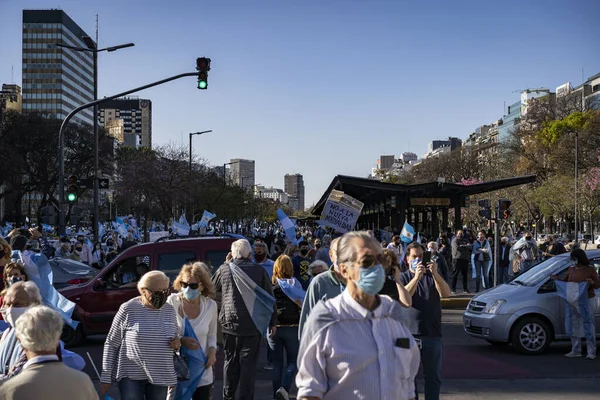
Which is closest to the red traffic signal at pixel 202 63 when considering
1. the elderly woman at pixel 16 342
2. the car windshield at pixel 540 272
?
the car windshield at pixel 540 272

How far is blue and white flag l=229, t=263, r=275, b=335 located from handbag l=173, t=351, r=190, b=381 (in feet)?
4.95

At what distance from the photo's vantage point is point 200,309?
634 centimetres

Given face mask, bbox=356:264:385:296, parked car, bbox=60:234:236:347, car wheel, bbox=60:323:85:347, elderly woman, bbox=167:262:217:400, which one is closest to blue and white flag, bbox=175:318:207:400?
elderly woman, bbox=167:262:217:400

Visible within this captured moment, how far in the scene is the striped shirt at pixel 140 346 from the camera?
5559mm

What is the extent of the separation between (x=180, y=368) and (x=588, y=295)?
7.30 metres

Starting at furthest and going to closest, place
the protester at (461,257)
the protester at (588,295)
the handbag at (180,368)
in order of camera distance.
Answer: the protester at (461,257)
the protester at (588,295)
the handbag at (180,368)

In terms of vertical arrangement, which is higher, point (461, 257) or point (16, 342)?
point (16, 342)

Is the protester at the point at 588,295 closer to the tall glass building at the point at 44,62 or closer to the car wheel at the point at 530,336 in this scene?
the car wheel at the point at 530,336

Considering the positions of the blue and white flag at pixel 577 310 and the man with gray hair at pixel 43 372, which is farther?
the blue and white flag at pixel 577 310

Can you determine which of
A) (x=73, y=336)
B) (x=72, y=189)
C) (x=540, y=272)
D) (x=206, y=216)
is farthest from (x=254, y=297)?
(x=206, y=216)

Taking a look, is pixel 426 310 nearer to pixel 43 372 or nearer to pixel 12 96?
pixel 43 372

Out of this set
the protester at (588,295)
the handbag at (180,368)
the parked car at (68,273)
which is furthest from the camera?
the parked car at (68,273)

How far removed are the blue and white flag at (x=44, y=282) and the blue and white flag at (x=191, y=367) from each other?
163 cm

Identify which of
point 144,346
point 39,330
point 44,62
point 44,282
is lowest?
point 144,346
